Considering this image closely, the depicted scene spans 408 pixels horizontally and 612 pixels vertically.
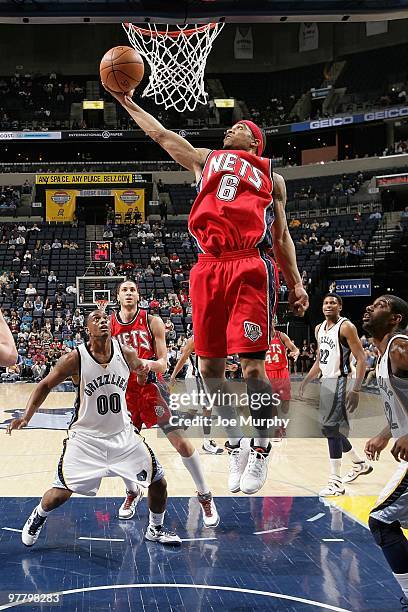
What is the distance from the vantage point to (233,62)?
35.5 metres

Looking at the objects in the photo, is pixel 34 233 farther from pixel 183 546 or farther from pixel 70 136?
pixel 183 546

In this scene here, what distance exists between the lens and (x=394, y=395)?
379cm

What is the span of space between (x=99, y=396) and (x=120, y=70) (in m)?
2.34

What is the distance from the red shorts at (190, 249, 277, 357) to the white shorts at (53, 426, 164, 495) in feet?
5.79

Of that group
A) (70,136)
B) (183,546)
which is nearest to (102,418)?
(183,546)

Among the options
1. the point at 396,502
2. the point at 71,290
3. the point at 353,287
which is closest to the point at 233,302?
the point at 396,502

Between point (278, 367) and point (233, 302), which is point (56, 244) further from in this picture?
point (233, 302)

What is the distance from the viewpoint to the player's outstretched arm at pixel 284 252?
368 cm

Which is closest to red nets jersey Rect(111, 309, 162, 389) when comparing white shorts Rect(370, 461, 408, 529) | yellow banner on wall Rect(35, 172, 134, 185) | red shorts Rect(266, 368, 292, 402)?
white shorts Rect(370, 461, 408, 529)

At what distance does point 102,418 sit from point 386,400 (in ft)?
7.08

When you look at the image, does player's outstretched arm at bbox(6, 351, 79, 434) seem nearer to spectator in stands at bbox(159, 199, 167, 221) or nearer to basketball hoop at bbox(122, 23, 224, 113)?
basketball hoop at bbox(122, 23, 224, 113)

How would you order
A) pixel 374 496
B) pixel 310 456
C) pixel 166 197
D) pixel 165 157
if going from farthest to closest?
pixel 165 157, pixel 166 197, pixel 310 456, pixel 374 496

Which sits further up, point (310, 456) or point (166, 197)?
point (166, 197)

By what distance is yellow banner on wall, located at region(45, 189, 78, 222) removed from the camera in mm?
29984
